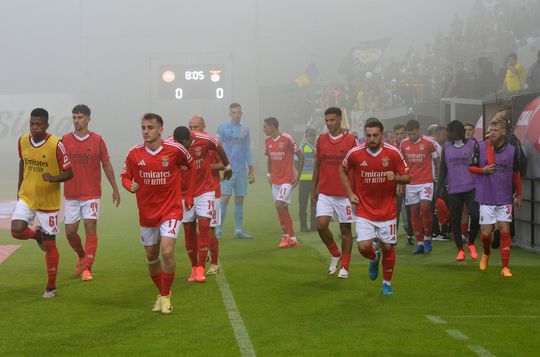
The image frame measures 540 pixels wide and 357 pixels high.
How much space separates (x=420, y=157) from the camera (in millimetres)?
13344

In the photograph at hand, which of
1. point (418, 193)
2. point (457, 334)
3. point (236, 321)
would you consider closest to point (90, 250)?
point (236, 321)

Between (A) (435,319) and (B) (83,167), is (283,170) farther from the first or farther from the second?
(A) (435,319)

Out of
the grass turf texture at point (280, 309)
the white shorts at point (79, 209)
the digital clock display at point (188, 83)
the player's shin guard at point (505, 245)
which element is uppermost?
the digital clock display at point (188, 83)

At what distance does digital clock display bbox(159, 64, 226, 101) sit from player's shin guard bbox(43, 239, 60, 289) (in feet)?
72.5

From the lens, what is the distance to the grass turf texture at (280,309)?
6.78 metres

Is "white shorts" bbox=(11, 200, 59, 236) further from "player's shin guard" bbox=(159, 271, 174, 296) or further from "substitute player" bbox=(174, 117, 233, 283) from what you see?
"substitute player" bbox=(174, 117, 233, 283)

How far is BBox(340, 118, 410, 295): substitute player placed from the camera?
896 centimetres

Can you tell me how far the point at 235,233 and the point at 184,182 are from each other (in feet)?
19.2

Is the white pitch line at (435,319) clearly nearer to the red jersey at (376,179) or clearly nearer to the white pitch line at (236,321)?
the red jersey at (376,179)

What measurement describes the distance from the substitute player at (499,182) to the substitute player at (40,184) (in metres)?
4.89

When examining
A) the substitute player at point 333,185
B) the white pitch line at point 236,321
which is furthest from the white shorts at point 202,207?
the substitute player at point 333,185

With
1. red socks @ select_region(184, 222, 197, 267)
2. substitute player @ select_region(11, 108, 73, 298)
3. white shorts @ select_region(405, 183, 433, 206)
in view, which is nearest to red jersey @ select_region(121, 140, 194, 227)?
substitute player @ select_region(11, 108, 73, 298)

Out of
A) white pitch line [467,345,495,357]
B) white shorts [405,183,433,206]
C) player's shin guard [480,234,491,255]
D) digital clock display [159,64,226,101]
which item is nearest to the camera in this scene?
white pitch line [467,345,495,357]

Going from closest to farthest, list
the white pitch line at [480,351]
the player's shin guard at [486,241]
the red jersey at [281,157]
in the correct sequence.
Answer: the white pitch line at [480,351] → the player's shin guard at [486,241] → the red jersey at [281,157]
